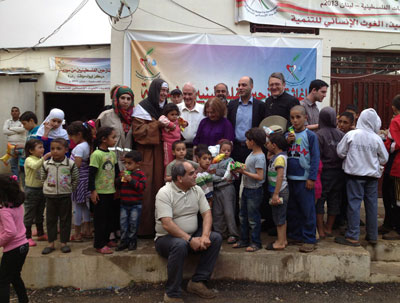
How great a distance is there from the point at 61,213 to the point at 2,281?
907 mm

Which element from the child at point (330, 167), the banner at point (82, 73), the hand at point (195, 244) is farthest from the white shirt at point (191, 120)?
the banner at point (82, 73)

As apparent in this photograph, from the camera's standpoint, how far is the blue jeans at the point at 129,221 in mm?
3910

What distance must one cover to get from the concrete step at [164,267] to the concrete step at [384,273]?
111 millimetres

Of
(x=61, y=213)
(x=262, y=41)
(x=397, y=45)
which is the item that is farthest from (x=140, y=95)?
(x=397, y=45)

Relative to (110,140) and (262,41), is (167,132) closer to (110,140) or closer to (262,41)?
(110,140)

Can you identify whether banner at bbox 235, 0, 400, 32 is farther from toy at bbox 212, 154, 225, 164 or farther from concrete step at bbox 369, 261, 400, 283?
Result: concrete step at bbox 369, 261, 400, 283

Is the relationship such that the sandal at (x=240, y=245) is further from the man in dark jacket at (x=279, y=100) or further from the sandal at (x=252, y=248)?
the man in dark jacket at (x=279, y=100)

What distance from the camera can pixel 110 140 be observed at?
12.8 feet

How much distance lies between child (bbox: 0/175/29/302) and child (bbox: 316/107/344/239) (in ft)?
10.6

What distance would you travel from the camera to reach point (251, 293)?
373 centimetres

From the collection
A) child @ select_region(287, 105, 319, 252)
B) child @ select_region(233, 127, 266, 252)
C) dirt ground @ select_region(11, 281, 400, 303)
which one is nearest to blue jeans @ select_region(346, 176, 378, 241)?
child @ select_region(287, 105, 319, 252)

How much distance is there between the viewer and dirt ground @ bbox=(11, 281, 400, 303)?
362cm

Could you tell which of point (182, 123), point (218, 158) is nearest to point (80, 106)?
point (182, 123)

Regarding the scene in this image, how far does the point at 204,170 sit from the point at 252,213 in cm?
70
